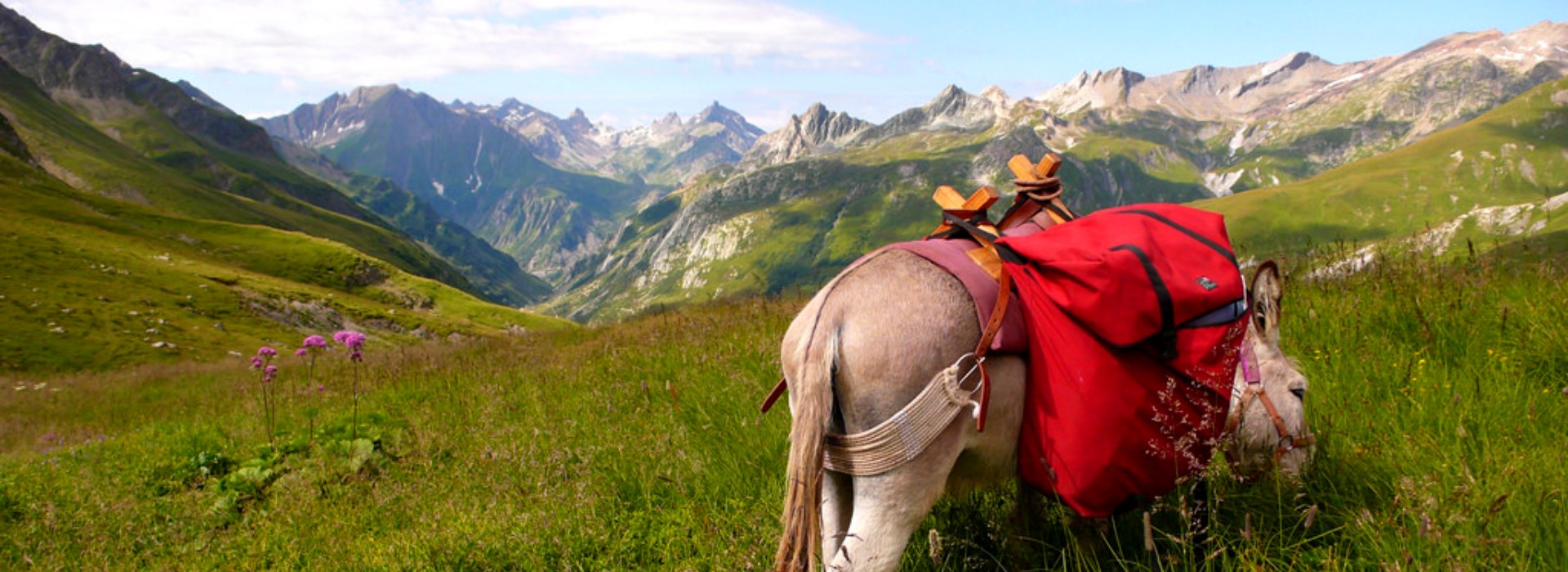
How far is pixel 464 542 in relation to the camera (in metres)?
4.23

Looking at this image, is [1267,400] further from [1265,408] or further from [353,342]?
[353,342]

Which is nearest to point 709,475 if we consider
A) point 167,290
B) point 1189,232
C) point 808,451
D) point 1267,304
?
point 808,451

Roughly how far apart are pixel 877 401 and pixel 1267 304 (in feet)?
6.97

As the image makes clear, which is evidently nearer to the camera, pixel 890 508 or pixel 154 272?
pixel 890 508

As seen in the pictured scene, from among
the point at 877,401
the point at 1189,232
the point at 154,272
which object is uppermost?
the point at 1189,232

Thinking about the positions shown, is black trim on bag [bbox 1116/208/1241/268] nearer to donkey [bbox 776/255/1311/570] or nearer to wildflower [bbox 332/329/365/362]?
donkey [bbox 776/255/1311/570]

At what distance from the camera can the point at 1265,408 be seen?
11.2 ft

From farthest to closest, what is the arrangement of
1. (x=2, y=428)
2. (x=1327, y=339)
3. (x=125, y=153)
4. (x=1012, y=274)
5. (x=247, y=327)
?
(x=125, y=153)
(x=247, y=327)
(x=2, y=428)
(x=1327, y=339)
(x=1012, y=274)

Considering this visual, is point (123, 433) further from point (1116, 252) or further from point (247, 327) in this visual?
point (247, 327)

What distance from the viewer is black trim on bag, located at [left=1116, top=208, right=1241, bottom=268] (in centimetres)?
314

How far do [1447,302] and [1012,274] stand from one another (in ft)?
15.0

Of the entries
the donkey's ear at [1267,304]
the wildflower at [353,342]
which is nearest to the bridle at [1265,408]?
the donkey's ear at [1267,304]

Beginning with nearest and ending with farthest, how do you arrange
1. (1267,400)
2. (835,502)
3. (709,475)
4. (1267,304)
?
(835,502) → (1267,400) → (1267,304) → (709,475)

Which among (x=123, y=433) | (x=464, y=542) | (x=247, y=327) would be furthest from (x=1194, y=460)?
(x=247, y=327)
